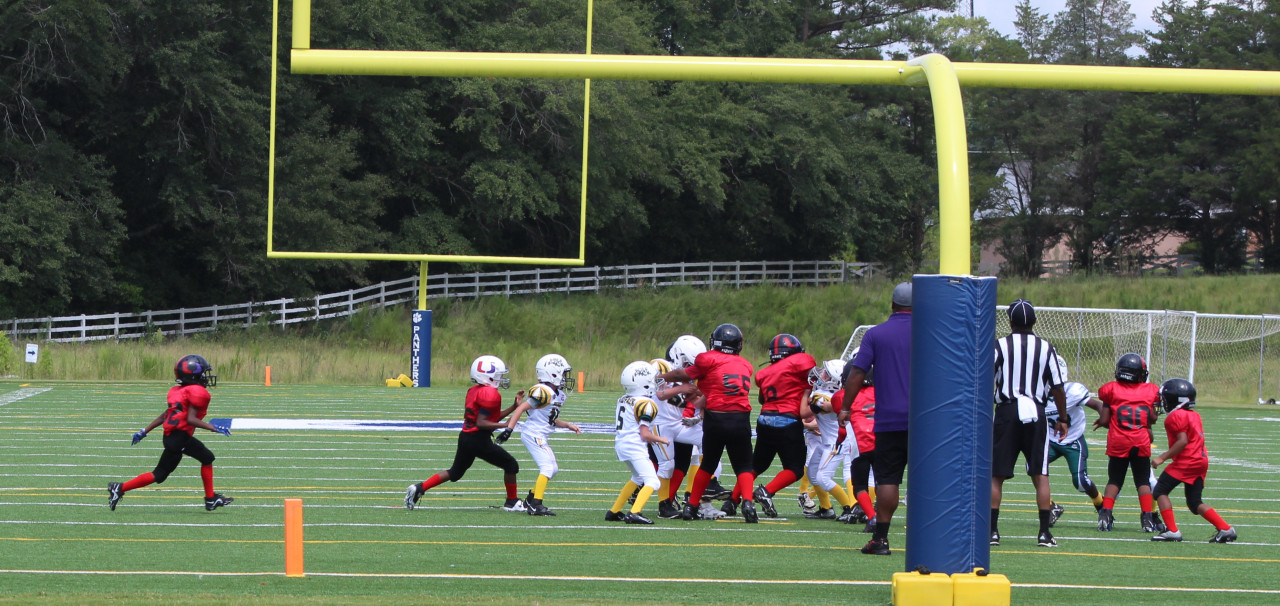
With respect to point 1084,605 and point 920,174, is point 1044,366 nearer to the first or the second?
point 1084,605

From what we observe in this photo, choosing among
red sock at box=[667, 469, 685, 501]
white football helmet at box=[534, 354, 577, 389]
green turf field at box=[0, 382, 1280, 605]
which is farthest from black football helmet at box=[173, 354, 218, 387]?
red sock at box=[667, 469, 685, 501]

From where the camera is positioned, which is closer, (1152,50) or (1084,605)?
(1084,605)

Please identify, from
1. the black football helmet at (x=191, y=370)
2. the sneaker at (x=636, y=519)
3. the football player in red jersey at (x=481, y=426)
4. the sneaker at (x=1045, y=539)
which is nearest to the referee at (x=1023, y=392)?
the sneaker at (x=1045, y=539)

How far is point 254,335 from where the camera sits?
28.5 meters

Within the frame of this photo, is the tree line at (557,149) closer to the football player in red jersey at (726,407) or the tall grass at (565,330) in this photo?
the tall grass at (565,330)

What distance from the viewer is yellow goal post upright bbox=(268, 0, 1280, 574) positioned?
655 cm

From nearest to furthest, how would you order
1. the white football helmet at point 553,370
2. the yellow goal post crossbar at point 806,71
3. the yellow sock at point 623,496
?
the yellow goal post crossbar at point 806,71
the yellow sock at point 623,496
the white football helmet at point 553,370

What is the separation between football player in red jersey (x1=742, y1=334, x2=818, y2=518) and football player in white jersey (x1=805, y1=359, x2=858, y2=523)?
22 cm

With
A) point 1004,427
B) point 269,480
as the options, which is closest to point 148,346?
point 269,480

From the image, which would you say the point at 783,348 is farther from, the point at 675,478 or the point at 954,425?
the point at 954,425

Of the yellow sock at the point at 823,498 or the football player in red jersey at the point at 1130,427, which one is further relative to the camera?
the yellow sock at the point at 823,498

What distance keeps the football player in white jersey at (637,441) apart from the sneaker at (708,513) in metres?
0.50

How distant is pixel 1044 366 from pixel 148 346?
23.1 m

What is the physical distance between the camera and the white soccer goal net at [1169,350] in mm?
26250
